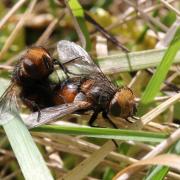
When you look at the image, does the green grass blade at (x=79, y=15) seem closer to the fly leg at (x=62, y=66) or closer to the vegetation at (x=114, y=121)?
the vegetation at (x=114, y=121)

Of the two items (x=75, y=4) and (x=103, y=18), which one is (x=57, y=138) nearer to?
(x=75, y=4)

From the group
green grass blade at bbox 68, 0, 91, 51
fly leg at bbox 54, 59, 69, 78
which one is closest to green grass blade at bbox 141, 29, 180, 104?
fly leg at bbox 54, 59, 69, 78

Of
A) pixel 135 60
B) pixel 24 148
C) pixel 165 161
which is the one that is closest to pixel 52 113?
pixel 24 148

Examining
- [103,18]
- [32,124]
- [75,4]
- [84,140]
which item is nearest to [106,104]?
[84,140]

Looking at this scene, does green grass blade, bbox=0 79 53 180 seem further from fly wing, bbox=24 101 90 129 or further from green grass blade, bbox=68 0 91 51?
green grass blade, bbox=68 0 91 51

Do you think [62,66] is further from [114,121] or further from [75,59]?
[114,121]

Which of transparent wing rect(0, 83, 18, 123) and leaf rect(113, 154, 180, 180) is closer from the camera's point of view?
leaf rect(113, 154, 180, 180)
